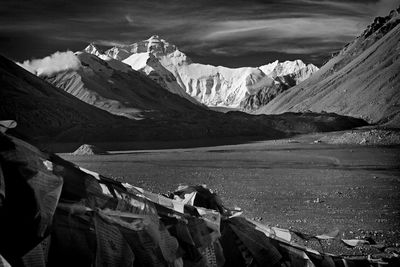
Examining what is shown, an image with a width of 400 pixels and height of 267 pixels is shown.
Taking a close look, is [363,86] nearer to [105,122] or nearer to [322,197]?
[105,122]

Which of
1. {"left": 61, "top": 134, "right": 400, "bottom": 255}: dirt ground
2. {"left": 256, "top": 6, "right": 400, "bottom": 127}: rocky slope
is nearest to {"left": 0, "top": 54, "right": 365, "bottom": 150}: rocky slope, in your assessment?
{"left": 256, "top": 6, "right": 400, "bottom": 127}: rocky slope

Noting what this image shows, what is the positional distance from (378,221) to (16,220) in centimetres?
1082

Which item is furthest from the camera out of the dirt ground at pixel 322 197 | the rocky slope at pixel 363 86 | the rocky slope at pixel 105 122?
the rocky slope at pixel 363 86

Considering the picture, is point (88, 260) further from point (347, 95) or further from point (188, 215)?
point (347, 95)

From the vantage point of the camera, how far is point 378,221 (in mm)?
11117

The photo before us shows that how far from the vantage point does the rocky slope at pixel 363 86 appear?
4445 inches

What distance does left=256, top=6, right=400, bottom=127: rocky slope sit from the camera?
112912 millimetres

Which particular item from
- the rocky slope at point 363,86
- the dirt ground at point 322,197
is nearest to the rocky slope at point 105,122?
the rocky slope at point 363,86

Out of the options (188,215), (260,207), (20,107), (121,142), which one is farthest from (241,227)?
(20,107)

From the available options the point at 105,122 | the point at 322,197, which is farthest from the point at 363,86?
the point at 322,197

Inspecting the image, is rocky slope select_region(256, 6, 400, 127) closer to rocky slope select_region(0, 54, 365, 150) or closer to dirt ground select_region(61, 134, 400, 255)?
rocky slope select_region(0, 54, 365, 150)

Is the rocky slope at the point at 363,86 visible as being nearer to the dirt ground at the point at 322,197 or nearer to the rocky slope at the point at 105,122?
the rocky slope at the point at 105,122

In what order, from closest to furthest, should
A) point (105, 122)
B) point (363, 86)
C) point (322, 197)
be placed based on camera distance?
point (322, 197), point (105, 122), point (363, 86)

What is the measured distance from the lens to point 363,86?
131 meters
